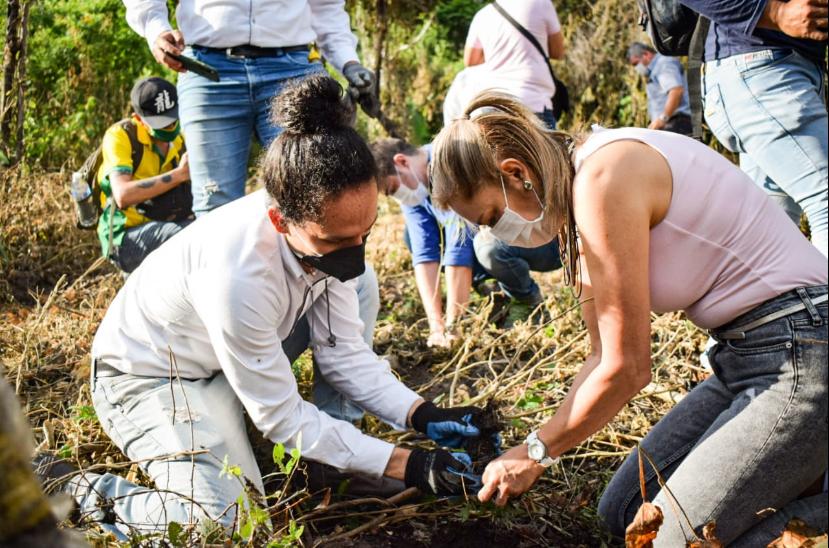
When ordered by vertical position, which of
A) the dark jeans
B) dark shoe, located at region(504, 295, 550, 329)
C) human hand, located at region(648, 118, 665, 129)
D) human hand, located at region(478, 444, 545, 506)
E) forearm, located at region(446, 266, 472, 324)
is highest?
human hand, located at region(478, 444, 545, 506)

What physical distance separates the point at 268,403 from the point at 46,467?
2.29 ft

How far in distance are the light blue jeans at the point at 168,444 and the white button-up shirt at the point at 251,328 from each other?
0.08 metres

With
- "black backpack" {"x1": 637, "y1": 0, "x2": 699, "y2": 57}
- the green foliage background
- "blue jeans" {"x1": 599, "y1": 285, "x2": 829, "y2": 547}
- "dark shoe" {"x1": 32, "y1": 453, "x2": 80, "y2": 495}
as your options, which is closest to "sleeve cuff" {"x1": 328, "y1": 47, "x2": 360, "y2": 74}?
"black backpack" {"x1": 637, "y1": 0, "x2": 699, "y2": 57}

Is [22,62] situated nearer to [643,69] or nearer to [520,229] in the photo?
[520,229]

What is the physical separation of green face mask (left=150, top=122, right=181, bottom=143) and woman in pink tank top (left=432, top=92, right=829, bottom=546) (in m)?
2.90

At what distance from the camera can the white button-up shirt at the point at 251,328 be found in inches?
92.4

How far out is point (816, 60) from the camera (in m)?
2.86

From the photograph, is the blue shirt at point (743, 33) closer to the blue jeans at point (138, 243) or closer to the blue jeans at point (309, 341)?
the blue jeans at point (309, 341)

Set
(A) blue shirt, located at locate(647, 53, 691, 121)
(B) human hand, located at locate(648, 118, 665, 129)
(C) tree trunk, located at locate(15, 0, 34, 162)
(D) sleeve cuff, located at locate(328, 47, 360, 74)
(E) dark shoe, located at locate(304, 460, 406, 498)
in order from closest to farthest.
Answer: (E) dark shoe, located at locate(304, 460, 406, 498), (D) sleeve cuff, located at locate(328, 47, 360, 74), (C) tree trunk, located at locate(15, 0, 34, 162), (B) human hand, located at locate(648, 118, 665, 129), (A) blue shirt, located at locate(647, 53, 691, 121)

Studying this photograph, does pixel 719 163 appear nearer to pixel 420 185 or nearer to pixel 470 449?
pixel 470 449

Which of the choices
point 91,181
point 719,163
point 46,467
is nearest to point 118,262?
point 91,181

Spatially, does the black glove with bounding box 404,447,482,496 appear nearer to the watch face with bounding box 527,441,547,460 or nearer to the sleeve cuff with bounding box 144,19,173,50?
the watch face with bounding box 527,441,547,460

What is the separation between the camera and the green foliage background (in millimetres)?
7098

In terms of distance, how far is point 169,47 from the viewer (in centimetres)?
308
